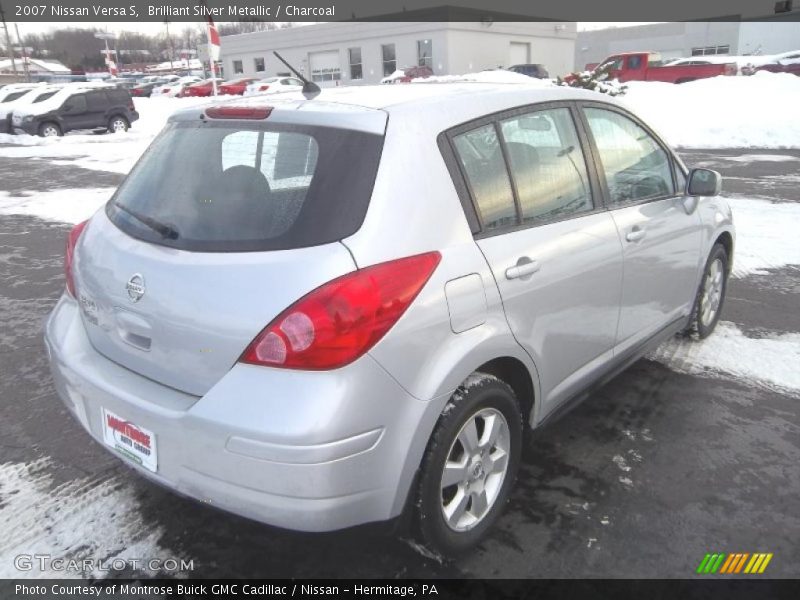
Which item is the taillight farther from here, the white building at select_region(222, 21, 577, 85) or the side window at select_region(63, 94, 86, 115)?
the white building at select_region(222, 21, 577, 85)

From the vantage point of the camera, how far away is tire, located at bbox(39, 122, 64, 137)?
67.8 ft

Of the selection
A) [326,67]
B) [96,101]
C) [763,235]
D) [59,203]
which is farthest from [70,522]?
[326,67]

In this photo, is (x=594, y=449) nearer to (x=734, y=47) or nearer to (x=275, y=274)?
(x=275, y=274)

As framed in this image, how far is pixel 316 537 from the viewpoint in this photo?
207cm

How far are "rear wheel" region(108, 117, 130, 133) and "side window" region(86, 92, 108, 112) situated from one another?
50cm

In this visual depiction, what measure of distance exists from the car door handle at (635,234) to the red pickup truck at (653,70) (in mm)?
26598

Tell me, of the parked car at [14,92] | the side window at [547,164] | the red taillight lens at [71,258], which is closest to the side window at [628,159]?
the side window at [547,164]

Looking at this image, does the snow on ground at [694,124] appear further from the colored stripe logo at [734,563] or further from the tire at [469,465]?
the colored stripe logo at [734,563]

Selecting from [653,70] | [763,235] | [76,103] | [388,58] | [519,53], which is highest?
[388,58]

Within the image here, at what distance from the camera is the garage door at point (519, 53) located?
48438 millimetres

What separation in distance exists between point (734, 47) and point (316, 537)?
6839cm

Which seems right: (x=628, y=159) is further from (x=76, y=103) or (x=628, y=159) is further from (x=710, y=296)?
(x=76, y=103)

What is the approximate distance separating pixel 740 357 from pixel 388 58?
44.6 metres

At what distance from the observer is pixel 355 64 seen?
1860 inches
